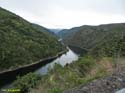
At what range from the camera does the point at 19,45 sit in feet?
471

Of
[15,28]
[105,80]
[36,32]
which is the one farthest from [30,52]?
[105,80]

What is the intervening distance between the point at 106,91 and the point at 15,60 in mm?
112438

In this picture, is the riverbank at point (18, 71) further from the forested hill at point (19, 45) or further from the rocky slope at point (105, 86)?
the rocky slope at point (105, 86)

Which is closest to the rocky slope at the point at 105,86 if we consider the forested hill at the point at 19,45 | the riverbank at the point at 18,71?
the riverbank at the point at 18,71

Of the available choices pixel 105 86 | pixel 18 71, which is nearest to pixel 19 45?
pixel 18 71

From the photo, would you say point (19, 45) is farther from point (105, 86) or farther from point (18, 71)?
point (105, 86)

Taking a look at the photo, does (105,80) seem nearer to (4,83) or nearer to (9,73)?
(4,83)

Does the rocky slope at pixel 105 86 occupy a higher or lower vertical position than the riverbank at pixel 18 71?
higher

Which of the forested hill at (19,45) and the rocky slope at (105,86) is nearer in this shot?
the rocky slope at (105,86)

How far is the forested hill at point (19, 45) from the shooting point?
121 metres

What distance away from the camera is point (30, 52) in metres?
142

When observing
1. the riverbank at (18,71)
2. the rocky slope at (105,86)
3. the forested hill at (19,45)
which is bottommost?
the riverbank at (18,71)

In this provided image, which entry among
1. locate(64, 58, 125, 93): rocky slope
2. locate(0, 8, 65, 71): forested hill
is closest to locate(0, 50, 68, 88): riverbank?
locate(0, 8, 65, 71): forested hill

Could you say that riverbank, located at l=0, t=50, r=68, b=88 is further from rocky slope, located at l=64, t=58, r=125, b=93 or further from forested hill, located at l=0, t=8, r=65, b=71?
rocky slope, located at l=64, t=58, r=125, b=93
